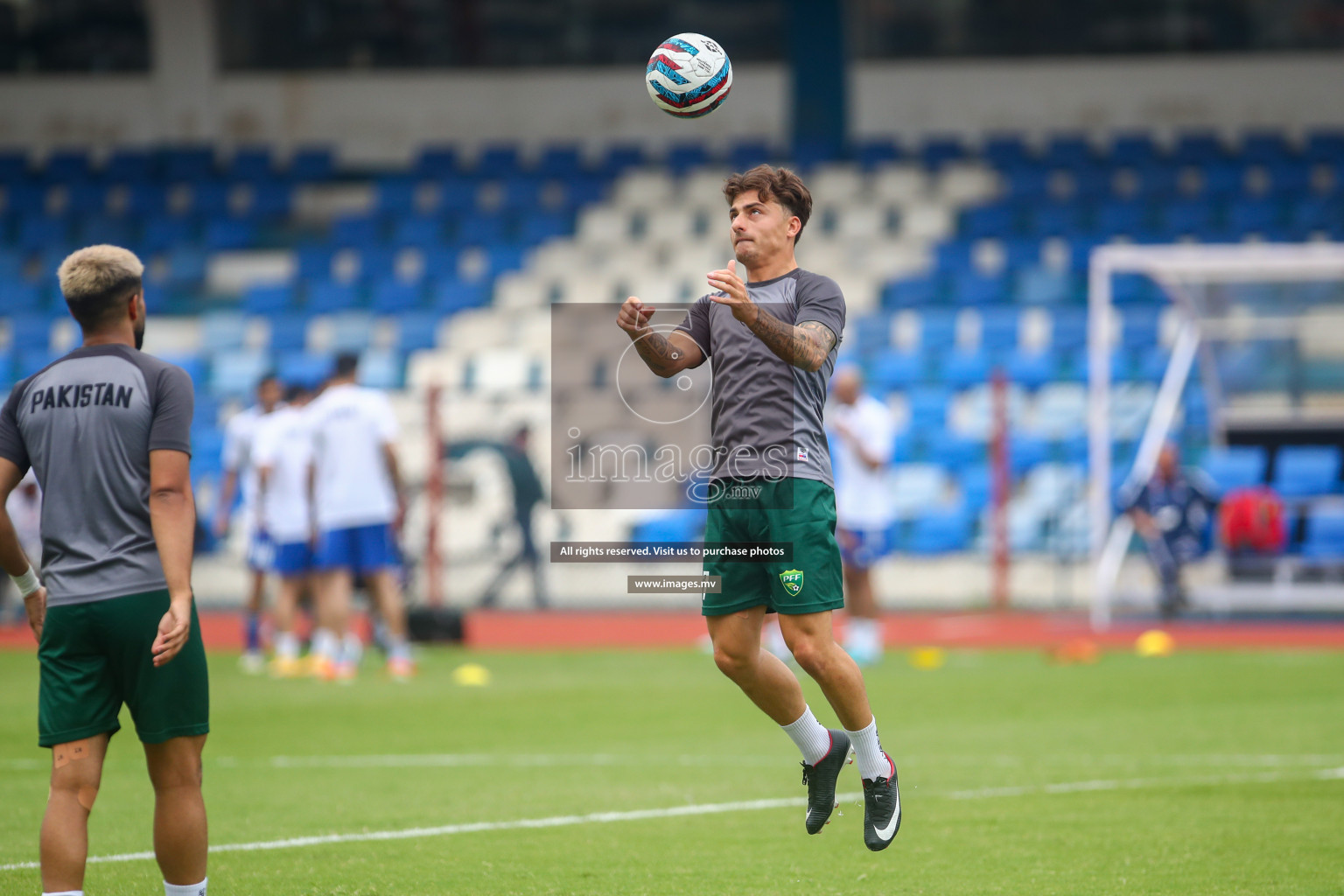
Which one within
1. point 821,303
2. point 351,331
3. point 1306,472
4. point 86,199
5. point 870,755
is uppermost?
point 86,199

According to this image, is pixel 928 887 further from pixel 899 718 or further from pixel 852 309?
pixel 852 309

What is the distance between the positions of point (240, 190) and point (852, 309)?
10360 millimetres

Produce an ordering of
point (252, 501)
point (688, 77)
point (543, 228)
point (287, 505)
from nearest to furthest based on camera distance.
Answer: point (688, 77) < point (287, 505) < point (252, 501) < point (543, 228)

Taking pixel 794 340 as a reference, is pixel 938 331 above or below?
below

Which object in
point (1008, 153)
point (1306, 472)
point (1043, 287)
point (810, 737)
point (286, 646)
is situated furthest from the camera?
point (1008, 153)

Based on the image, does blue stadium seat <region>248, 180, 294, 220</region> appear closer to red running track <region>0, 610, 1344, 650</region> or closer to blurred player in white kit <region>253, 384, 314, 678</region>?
red running track <region>0, 610, 1344, 650</region>

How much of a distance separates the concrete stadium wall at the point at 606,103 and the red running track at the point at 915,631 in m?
10.2

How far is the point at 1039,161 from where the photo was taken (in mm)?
24734

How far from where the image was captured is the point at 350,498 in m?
12.8

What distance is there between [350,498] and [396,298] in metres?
11.1

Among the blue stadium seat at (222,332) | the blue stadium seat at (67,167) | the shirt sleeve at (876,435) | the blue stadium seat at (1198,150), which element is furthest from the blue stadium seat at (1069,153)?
the blue stadium seat at (67,167)

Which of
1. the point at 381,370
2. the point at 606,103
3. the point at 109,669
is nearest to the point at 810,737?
the point at 109,669

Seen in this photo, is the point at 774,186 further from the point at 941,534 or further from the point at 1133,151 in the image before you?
the point at 1133,151

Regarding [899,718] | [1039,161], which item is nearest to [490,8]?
[1039,161]
